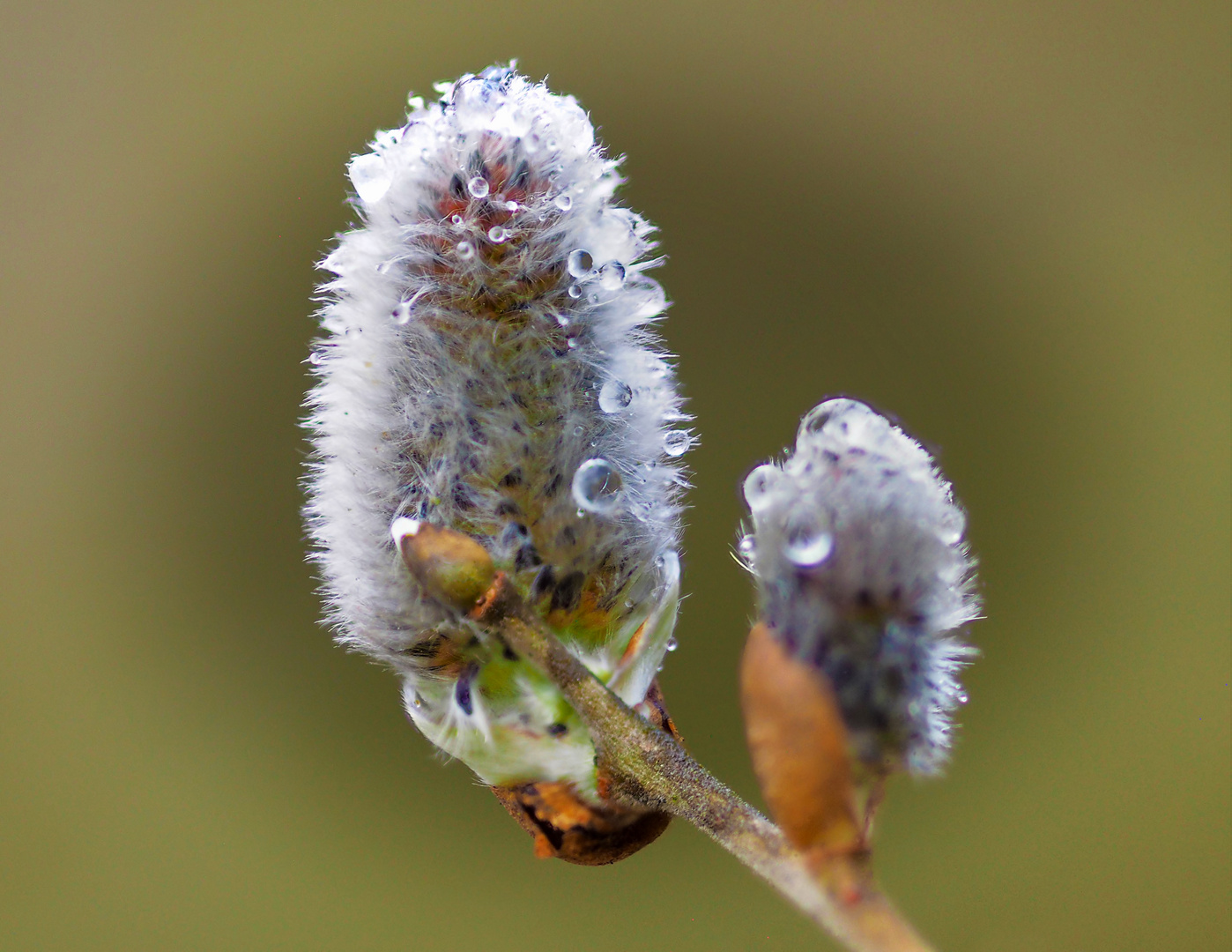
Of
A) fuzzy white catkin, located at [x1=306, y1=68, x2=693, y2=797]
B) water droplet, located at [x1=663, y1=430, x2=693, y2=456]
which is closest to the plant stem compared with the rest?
fuzzy white catkin, located at [x1=306, y1=68, x2=693, y2=797]

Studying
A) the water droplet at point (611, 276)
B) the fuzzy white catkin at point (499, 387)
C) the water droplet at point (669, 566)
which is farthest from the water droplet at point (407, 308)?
the water droplet at point (669, 566)

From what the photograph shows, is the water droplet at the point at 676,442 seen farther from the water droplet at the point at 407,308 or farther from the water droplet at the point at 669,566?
the water droplet at the point at 407,308

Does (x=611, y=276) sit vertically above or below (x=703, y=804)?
above

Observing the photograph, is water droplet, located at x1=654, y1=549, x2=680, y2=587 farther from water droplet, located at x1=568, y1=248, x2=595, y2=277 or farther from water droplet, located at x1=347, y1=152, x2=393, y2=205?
water droplet, located at x1=347, y1=152, x2=393, y2=205

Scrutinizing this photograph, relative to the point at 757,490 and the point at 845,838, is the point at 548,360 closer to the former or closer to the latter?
the point at 757,490

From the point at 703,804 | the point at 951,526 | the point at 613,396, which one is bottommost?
the point at 703,804

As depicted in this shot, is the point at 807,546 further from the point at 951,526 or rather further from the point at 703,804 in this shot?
the point at 703,804

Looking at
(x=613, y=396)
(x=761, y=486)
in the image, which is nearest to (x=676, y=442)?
(x=613, y=396)

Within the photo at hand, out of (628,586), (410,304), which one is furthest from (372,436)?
A: (628,586)
